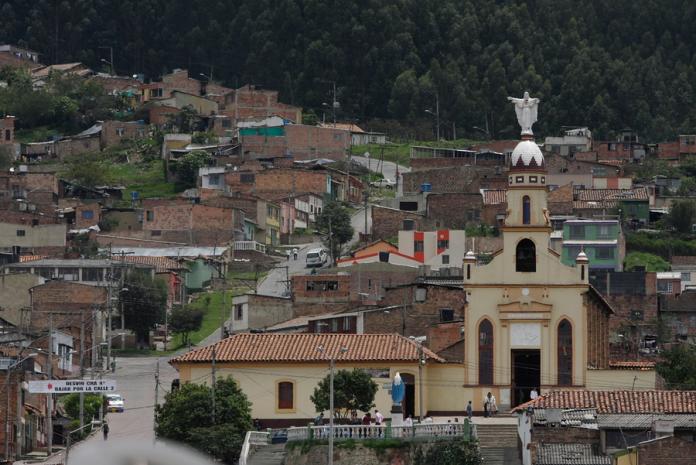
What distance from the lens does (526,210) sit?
7956cm

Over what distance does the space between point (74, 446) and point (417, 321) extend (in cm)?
1723

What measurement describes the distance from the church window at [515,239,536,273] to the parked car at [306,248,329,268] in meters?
37.1

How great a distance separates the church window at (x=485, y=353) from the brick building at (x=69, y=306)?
23.7 metres

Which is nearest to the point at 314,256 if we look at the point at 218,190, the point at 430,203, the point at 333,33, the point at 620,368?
the point at 430,203

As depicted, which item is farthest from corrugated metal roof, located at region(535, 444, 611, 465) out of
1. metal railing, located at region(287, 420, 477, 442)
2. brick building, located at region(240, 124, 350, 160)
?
brick building, located at region(240, 124, 350, 160)

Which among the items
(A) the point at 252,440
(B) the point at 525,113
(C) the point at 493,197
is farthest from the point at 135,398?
(C) the point at 493,197

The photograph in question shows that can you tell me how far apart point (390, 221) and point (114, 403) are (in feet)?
134

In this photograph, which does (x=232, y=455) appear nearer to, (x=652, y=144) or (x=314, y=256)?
(x=314, y=256)

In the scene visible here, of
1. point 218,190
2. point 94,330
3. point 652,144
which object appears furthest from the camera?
point 652,144

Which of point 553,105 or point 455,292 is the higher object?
point 553,105

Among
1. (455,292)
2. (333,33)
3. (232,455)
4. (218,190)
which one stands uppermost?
(333,33)

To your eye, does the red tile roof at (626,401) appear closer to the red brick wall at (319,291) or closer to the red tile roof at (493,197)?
the red brick wall at (319,291)

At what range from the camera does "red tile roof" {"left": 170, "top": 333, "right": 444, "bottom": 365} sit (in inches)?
2916

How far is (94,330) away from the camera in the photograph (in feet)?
322
